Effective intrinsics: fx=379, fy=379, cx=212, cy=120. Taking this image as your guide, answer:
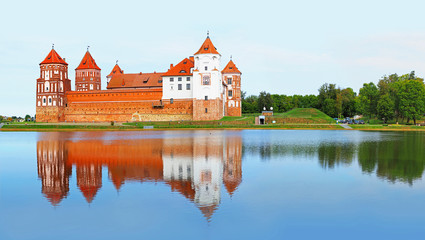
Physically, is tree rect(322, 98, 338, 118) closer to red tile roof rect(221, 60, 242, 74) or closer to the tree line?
the tree line

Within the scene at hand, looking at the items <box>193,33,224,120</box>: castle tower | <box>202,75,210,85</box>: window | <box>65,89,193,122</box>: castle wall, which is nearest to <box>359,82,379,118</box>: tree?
<box>193,33,224,120</box>: castle tower

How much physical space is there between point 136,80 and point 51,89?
16.3m

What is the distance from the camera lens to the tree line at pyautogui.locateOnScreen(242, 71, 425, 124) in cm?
6397

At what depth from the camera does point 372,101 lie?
71.3m

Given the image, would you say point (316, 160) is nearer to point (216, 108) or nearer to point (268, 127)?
point (268, 127)

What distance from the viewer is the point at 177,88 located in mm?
68000

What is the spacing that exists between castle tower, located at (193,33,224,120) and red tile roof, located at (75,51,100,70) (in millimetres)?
27980

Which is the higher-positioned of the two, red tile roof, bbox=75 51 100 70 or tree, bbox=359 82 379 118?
red tile roof, bbox=75 51 100 70

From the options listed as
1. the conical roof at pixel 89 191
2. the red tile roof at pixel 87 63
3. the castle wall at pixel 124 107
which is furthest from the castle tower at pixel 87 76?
the conical roof at pixel 89 191

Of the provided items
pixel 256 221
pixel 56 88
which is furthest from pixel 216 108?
pixel 256 221

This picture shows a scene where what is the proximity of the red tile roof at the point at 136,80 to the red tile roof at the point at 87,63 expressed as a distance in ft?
26.4

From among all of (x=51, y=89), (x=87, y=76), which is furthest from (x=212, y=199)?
(x=87, y=76)

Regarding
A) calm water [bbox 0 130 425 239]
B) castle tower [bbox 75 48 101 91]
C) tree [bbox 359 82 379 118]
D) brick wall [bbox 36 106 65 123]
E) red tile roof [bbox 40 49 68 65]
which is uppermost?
red tile roof [bbox 40 49 68 65]

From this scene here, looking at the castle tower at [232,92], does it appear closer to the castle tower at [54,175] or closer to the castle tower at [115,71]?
the castle tower at [115,71]
